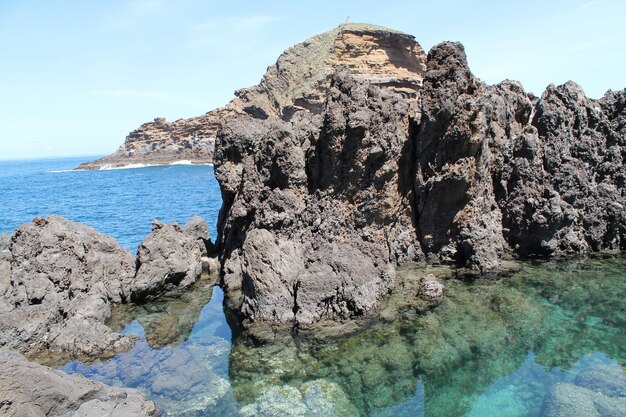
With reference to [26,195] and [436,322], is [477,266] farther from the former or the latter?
[26,195]

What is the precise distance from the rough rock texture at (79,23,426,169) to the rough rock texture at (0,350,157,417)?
80351mm

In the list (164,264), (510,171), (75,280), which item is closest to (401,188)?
(510,171)

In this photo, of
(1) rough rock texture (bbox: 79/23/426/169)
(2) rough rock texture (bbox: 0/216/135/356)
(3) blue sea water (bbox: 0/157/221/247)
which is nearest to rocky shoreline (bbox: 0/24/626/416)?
(2) rough rock texture (bbox: 0/216/135/356)

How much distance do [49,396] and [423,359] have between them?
854cm

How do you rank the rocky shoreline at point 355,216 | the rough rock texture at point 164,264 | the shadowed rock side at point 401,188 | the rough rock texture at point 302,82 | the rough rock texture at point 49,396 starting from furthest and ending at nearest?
the rough rock texture at point 302,82
the rough rock texture at point 164,264
the shadowed rock side at point 401,188
the rocky shoreline at point 355,216
the rough rock texture at point 49,396

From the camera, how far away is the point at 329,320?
13727 mm

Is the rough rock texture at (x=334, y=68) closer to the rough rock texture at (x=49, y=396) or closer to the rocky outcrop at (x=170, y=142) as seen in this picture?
the rocky outcrop at (x=170, y=142)

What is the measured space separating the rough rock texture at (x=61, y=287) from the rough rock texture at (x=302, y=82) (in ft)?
242

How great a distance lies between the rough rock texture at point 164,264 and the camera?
16.3 metres

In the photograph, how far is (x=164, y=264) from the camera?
1683 cm

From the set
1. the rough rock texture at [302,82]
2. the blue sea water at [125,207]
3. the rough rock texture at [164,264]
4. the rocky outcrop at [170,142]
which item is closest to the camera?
the rough rock texture at [164,264]

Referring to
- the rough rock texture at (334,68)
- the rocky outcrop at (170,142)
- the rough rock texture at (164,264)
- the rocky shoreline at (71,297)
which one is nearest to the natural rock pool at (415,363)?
the rocky shoreline at (71,297)

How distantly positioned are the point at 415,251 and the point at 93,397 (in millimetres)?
13272

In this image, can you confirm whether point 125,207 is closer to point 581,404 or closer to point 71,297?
point 71,297
